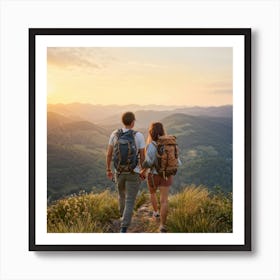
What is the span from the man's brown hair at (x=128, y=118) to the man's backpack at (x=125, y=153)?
0.06 m

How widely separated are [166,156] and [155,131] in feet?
0.56

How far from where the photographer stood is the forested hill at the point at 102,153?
2764 mm

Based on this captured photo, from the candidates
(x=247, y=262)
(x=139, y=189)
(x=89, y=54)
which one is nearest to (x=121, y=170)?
(x=139, y=189)

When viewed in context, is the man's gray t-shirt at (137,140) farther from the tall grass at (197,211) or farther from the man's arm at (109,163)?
the tall grass at (197,211)

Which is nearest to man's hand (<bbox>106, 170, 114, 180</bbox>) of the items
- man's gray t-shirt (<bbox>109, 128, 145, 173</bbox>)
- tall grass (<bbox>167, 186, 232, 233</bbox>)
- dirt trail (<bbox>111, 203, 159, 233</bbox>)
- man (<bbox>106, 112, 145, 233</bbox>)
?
man (<bbox>106, 112, 145, 233</bbox>)

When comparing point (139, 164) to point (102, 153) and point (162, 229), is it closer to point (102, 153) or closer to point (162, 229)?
point (102, 153)

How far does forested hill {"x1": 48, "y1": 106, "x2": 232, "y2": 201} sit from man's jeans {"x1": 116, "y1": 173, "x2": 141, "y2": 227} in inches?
2.8

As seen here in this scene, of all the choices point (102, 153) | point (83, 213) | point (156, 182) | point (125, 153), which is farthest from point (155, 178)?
point (83, 213)

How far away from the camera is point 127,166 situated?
2.77 metres

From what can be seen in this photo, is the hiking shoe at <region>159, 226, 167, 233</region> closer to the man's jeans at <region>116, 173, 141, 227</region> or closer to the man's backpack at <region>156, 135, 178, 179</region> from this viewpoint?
the man's jeans at <region>116, 173, 141, 227</region>

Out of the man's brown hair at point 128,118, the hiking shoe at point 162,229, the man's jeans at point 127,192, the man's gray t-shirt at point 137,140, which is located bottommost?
the hiking shoe at point 162,229

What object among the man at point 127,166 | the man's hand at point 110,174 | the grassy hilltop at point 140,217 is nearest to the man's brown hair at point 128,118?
the man at point 127,166

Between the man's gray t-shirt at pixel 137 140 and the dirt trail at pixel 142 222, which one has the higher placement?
the man's gray t-shirt at pixel 137 140

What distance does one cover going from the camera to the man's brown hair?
275 centimetres
